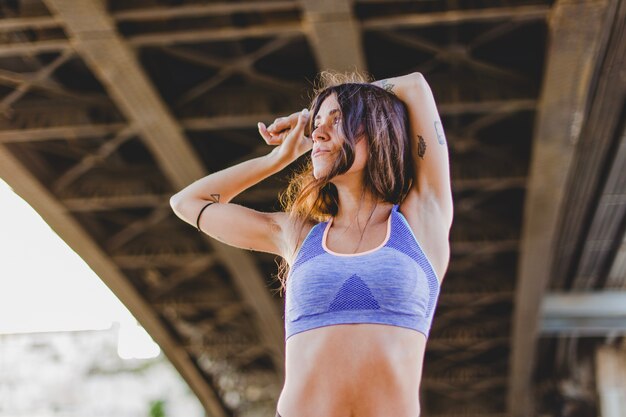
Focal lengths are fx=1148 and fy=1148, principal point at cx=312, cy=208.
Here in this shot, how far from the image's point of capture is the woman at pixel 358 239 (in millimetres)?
2881

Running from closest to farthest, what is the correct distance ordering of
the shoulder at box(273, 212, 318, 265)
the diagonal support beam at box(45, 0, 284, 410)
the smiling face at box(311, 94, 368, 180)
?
the smiling face at box(311, 94, 368, 180)
the shoulder at box(273, 212, 318, 265)
the diagonal support beam at box(45, 0, 284, 410)

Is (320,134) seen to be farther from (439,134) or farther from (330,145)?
(439,134)

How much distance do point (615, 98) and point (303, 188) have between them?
1305 centimetres

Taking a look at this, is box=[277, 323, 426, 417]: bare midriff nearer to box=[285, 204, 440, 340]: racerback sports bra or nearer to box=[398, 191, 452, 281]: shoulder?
box=[285, 204, 440, 340]: racerback sports bra

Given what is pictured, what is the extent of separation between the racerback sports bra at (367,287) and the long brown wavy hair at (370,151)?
0.63 feet

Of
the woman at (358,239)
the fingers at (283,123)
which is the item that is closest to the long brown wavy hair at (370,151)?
the woman at (358,239)

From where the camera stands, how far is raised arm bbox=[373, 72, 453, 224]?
3277 mm

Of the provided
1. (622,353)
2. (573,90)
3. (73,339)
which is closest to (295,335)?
(573,90)

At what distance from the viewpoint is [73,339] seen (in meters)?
51.5

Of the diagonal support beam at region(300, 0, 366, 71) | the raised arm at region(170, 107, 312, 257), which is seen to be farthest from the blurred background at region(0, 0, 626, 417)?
the raised arm at region(170, 107, 312, 257)

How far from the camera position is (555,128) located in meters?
15.0

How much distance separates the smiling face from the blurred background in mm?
9190

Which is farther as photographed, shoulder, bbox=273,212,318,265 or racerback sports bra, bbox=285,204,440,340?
shoulder, bbox=273,212,318,265

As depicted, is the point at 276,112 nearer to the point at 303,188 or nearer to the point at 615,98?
the point at 615,98
